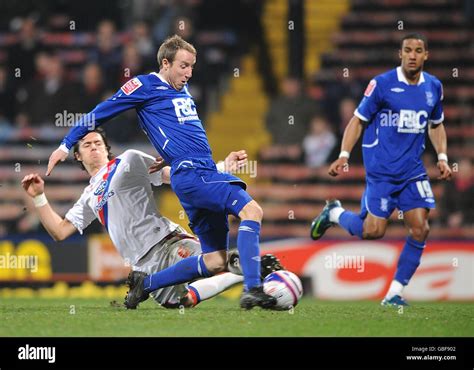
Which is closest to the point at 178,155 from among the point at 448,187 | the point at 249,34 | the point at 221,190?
the point at 221,190

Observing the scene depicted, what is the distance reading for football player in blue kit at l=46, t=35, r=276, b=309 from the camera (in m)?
7.38

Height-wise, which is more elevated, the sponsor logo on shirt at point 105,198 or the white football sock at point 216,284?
the sponsor logo on shirt at point 105,198

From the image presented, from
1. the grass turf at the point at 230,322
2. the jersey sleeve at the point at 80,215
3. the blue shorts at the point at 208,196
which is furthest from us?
the jersey sleeve at the point at 80,215

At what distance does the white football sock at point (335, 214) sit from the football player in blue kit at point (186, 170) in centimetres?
196

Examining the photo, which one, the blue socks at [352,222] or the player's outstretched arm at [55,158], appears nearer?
the player's outstretched arm at [55,158]

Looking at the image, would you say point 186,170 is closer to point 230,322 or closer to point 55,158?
point 55,158

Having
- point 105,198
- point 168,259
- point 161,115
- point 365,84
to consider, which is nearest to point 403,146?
point 168,259

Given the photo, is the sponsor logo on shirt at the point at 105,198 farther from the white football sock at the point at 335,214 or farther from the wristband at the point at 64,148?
the white football sock at the point at 335,214

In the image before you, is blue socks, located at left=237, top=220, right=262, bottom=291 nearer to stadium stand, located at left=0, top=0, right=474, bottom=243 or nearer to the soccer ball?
the soccer ball

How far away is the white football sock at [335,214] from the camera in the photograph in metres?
9.59

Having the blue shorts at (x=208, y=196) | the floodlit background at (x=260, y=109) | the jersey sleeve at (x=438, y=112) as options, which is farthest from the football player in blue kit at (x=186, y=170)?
the floodlit background at (x=260, y=109)

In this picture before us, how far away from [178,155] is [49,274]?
17.3 ft

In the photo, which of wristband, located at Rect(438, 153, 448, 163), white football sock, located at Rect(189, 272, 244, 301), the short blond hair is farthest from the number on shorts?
the short blond hair

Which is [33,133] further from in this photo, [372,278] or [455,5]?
[455,5]
